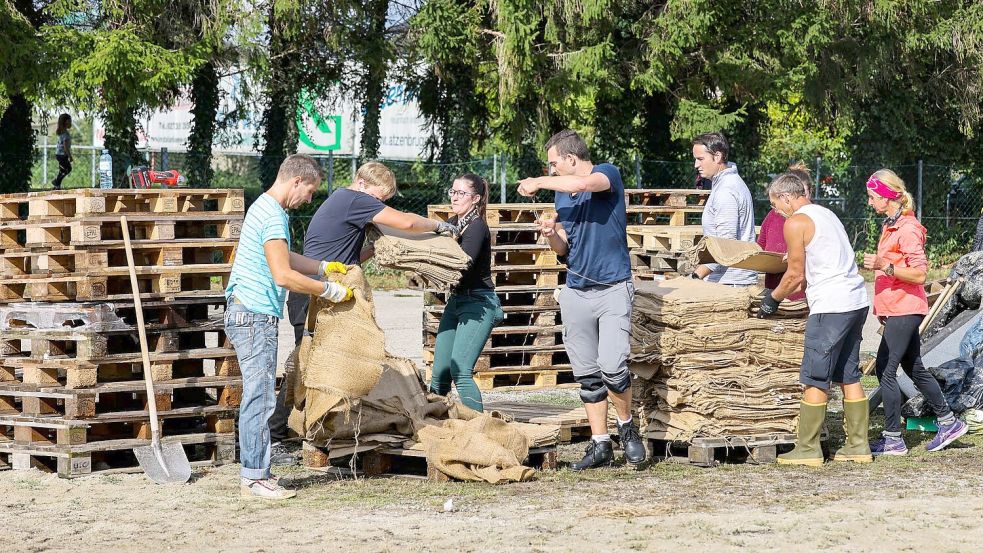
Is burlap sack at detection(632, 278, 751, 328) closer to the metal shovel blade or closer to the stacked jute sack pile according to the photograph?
the stacked jute sack pile

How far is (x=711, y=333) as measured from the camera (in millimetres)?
7457

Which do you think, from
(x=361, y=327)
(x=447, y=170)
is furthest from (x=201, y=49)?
(x=361, y=327)

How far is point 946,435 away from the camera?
8164 mm

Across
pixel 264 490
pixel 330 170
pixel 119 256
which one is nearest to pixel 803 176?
pixel 264 490

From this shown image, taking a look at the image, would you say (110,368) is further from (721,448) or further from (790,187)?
(790,187)

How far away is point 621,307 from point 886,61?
1698 centimetres

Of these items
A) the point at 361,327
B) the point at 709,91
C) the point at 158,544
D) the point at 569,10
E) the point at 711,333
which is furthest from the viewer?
the point at 709,91

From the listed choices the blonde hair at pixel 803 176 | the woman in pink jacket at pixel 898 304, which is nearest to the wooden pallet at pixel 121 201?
the blonde hair at pixel 803 176

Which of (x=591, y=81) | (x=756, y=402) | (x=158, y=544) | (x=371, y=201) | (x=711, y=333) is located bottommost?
Answer: (x=158, y=544)

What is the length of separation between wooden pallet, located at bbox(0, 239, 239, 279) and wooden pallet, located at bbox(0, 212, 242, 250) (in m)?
0.06

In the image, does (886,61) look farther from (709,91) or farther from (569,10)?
(569,10)

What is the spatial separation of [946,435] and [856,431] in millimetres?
913

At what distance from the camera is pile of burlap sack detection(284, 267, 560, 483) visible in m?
6.77

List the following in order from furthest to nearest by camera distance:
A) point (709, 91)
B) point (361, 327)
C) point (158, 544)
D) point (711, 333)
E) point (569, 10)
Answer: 1. point (709, 91)
2. point (569, 10)
3. point (711, 333)
4. point (361, 327)
5. point (158, 544)
